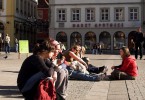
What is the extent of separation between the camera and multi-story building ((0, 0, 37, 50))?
55.2 meters

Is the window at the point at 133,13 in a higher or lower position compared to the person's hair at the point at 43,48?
higher

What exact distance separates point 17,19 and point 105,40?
13273 mm

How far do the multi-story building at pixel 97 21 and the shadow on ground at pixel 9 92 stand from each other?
134 feet

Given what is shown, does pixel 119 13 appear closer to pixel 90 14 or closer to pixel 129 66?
pixel 90 14

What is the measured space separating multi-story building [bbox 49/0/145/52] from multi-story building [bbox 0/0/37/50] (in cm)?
612

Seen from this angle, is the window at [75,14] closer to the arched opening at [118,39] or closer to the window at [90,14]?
the window at [90,14]

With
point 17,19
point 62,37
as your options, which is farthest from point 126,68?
point 17,19

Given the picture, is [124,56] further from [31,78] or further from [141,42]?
[141,42]

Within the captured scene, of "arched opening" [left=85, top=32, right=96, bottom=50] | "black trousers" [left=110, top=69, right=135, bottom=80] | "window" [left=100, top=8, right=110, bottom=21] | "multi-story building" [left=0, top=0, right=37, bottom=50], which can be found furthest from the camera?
"multi-story building" [left=0, top=0, right=37, bottom=50]

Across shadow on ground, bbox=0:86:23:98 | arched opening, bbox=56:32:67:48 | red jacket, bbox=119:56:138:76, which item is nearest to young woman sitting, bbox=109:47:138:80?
red jacket, bbox=119:56:138:76

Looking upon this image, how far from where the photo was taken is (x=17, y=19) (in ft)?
190

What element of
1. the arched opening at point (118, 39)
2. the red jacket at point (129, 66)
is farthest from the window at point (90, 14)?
the red jacket at point (129, 66)

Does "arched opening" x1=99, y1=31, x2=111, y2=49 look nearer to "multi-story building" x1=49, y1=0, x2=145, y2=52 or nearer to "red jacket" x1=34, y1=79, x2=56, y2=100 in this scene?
"multi-story building" x1=49, y1=0, x2=145, y2=52

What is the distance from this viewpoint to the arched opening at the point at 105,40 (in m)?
51.9
